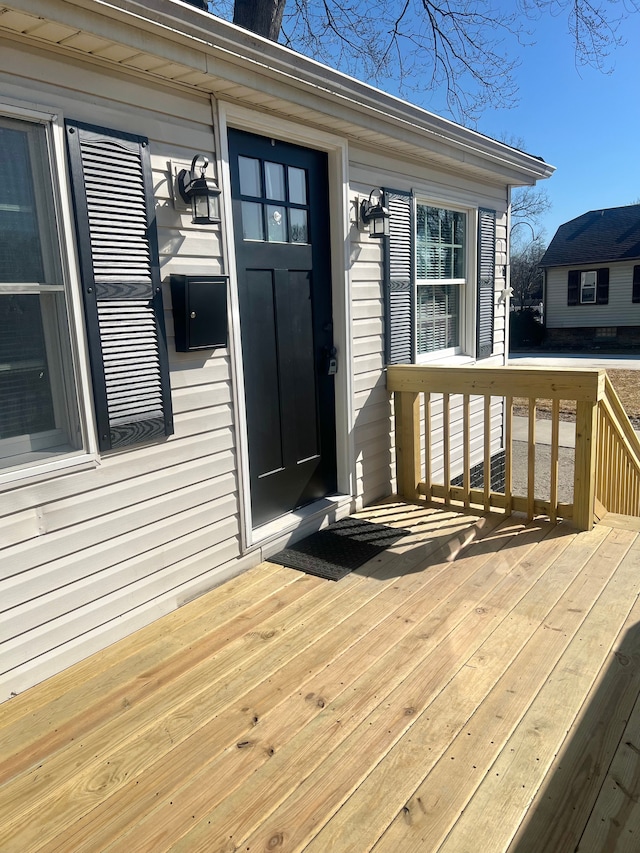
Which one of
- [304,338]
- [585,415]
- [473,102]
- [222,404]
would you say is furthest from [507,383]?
[473,102]

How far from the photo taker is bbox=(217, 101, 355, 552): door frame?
2.79 metres

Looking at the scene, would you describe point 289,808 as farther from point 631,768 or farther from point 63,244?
point 63,244

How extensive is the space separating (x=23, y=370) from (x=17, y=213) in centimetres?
53

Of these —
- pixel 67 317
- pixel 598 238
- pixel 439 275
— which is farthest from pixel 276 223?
pixel 598 238

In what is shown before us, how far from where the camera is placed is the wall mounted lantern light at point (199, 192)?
2490 millimetres

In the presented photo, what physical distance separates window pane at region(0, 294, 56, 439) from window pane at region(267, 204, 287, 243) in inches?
54.4

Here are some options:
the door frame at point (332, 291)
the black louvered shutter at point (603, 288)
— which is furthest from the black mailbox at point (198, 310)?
the black louvered shutter at point (603, 288)

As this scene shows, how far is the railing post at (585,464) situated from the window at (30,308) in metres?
2.59

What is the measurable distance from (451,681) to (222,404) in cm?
155

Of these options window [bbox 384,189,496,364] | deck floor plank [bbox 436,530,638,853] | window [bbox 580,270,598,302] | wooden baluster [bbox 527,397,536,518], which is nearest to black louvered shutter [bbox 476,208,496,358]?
window [bbox 384,189,496,364]

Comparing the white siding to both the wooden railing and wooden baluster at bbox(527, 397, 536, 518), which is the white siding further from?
wooden baluster at bbox(527, 397, 536, 518)

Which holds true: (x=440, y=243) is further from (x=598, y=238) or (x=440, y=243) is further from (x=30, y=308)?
(x=598, y=238)

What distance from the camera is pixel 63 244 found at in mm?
2146

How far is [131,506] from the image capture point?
248 cm
